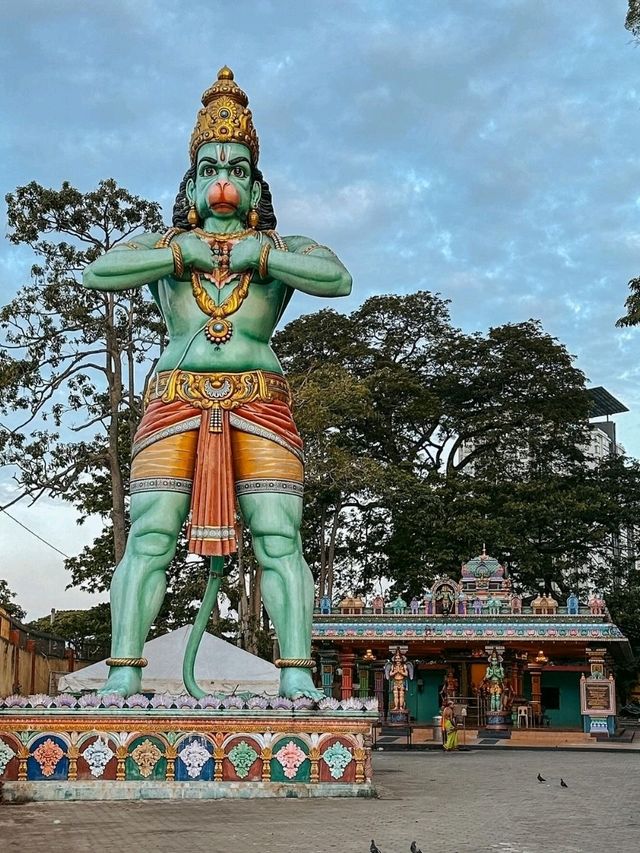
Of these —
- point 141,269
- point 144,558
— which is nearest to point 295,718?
point 144,558

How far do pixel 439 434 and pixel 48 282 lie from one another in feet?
50.5

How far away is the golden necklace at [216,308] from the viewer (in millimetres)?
8117

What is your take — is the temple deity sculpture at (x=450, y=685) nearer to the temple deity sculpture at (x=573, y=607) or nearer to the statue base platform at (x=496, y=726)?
the statue base platform at (x=496, y=726)

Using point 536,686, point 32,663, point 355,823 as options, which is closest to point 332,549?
point 536,686

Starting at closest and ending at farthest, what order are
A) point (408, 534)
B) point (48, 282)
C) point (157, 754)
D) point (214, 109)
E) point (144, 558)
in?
point (157, 754), point (144, 558), point (214, 109), point (48, 282), point (408, 534)

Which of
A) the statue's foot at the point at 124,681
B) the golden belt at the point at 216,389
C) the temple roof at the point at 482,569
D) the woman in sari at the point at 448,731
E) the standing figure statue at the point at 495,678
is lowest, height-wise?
the woman in sari at the point at 448,731

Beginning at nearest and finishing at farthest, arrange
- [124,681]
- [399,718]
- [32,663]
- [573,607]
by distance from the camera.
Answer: [124,681] < [32,663] < [573,607] < [399,718]

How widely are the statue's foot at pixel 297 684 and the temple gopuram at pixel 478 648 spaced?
535 inches

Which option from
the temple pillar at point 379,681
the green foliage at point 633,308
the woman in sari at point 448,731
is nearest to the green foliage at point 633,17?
the green foliage at point 633,308

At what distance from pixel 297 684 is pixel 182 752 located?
39.0 inches

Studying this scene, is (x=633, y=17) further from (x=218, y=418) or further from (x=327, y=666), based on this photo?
(x=327, y=666)

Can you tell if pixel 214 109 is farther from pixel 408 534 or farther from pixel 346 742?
pixel 408 534

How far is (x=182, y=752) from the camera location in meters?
7.20

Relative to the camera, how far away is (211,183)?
8.31 metres
